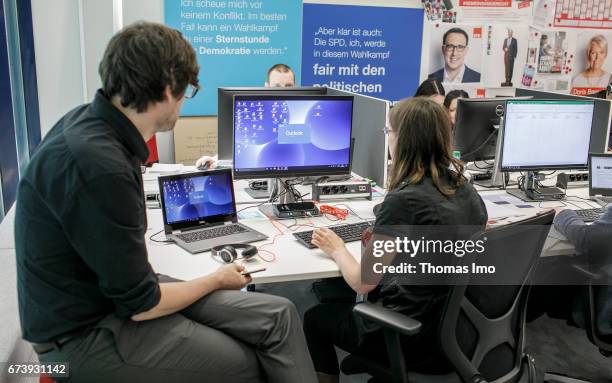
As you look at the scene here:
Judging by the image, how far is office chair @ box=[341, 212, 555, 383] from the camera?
1558 mm

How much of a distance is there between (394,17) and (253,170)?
3.17 metres

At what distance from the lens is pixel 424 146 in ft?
5.99

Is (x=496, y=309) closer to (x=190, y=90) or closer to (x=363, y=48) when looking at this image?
(x=190, y=90)

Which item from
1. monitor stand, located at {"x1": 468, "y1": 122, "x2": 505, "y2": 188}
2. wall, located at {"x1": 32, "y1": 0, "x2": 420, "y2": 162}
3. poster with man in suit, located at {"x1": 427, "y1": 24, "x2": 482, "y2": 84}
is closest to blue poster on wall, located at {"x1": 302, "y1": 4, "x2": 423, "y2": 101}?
poster with man in suit, located at {"x1": 427, "y1": 24, "x2": 482, "y2": 84}

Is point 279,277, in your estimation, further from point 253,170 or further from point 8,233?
point 8,233

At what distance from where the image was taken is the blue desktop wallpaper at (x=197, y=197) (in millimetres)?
2244

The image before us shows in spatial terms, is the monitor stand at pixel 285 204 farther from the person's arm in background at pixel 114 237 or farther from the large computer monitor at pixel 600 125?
the large computer monitor at pixel 600 125

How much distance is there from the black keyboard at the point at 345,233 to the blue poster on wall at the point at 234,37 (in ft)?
7.44

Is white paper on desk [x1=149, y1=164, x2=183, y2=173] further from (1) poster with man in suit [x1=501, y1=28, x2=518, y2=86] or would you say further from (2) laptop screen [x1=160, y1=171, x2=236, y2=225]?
(1) poster with man in suit [x1=501, y1=28, x2=518, y2=86]

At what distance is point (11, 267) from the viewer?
237 centimetres

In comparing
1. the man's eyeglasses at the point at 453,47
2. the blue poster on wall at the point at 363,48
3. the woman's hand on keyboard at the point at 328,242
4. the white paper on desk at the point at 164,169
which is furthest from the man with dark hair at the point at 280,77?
the woman's hand on keyboard at the point at 328,242

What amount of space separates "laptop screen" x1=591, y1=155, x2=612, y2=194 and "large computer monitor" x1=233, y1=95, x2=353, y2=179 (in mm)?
1264

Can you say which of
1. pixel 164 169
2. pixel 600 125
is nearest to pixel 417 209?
pixel 164 169

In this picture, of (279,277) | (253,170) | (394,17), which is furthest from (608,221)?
(394,17)
